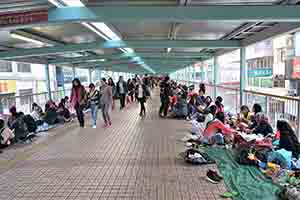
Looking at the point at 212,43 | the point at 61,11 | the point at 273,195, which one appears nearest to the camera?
the point at 273,195

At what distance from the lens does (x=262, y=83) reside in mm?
15414

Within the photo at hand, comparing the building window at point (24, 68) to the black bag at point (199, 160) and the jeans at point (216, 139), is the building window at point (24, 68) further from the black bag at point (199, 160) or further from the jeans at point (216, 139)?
the black bag at point (199, 160)

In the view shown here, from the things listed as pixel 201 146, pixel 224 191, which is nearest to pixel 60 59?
pixel 201 146

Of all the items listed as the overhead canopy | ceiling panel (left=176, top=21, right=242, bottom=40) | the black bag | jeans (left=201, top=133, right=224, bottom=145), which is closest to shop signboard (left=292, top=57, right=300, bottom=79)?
the overhead canopy

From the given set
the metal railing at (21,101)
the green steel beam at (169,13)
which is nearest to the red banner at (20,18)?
the green steel beam at (169,13)

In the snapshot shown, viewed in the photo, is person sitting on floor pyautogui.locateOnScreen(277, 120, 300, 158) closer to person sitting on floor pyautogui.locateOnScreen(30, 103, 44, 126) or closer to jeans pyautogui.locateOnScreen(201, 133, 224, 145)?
jeans pyautogui.locateOnScreen(201, 133, 224, 145)

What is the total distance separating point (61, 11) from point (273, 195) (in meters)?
5.24

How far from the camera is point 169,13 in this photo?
628cm

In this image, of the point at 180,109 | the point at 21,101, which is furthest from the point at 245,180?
the point at 21,101

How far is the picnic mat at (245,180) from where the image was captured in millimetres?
4324

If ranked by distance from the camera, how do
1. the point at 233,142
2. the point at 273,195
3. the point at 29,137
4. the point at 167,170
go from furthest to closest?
the point at 29,137
the point at 233,142
the point at 167,170
the point at 273,195

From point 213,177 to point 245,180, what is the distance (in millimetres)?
519

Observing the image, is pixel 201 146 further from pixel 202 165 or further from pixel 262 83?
pixel 262 83

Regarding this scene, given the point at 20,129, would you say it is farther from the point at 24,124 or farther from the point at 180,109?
the point at 180,109
